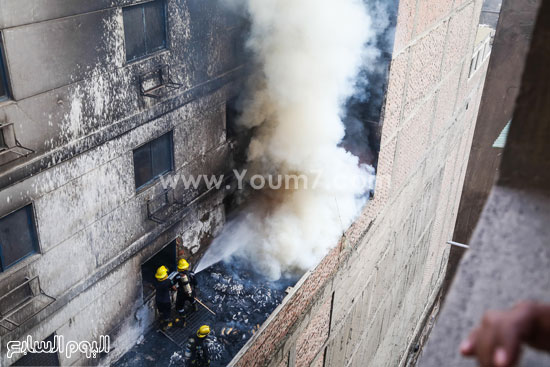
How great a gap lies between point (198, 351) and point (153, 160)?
3134 mm

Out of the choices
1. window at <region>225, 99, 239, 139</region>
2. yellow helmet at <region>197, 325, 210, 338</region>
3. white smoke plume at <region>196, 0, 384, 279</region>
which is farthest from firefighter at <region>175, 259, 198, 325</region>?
window at <region>225, 99, 239, 139</region>

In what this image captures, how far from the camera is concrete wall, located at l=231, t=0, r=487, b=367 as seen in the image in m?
8.16

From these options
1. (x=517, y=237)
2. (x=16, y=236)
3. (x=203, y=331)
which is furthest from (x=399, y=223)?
(x=517, y=237)

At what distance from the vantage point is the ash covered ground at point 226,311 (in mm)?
8164

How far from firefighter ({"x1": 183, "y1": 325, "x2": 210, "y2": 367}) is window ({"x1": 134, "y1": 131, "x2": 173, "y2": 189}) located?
2.54m

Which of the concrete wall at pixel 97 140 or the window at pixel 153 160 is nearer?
the concrete wall at pixel 97 140

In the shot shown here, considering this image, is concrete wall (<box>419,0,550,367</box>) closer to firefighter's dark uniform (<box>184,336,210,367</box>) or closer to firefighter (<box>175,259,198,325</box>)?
firefighter's dark uniform (<box>184,336,210,367</box>)

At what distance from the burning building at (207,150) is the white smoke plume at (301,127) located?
3 centimetres

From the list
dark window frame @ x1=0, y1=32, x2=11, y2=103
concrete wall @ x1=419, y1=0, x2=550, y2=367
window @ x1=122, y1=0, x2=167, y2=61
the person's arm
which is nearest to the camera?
the person's arm

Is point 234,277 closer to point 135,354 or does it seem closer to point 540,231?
point 135,354

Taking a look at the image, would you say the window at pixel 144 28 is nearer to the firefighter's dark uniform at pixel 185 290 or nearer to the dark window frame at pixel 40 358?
the firefighter's dark uniform at pixel 185 290

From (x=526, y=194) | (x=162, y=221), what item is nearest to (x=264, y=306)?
(x=162, y=221)
